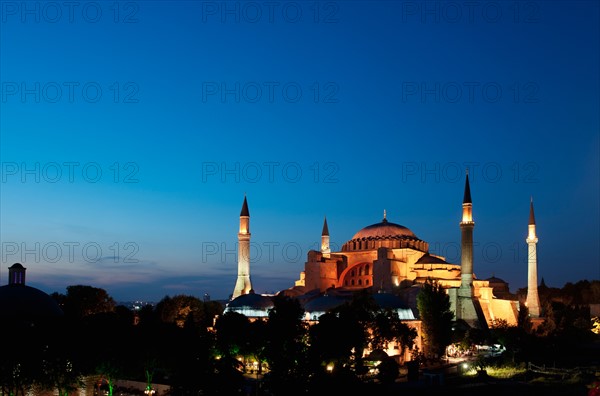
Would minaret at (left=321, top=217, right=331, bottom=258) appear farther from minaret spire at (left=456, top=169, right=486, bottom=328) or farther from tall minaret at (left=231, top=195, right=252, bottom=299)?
minaret spire at (left=456, top=169, right=486, bottom=328)

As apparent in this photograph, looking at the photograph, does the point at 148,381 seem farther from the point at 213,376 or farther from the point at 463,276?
the point at 463,276

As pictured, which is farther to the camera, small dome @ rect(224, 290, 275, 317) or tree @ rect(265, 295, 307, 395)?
small dome @ rect(224, 290, 275, 317)

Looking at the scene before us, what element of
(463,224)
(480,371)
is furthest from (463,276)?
(480,371)

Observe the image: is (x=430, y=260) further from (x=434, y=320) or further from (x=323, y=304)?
(x=434, y=320)

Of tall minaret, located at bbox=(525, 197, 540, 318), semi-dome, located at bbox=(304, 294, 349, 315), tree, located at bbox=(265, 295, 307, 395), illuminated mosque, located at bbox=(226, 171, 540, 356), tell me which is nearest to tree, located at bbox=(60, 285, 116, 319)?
illuminated mosque, located at bbox=(226, 171, 540, 356)

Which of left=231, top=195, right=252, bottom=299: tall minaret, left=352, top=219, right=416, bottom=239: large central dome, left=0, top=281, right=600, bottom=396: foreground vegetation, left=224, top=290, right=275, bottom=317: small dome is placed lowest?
left=0, top=281, right=600, bottom=396: foreground vegetation

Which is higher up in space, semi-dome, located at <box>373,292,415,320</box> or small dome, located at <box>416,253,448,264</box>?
small dome, located at <box>416,253,448,264</box>

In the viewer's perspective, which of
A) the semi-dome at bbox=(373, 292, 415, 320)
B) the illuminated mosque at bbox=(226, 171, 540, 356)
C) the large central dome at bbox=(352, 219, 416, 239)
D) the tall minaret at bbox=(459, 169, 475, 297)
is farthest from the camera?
the large central dome at bbox=(352, 219, 416, 239)
